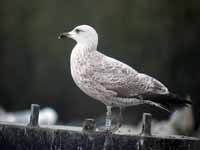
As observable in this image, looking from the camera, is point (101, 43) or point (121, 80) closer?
point (121, 80)

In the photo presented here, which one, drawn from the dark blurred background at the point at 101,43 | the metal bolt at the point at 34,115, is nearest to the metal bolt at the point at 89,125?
the metal bolt at the point at 34,115

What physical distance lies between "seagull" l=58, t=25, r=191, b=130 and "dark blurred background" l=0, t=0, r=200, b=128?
2940mm

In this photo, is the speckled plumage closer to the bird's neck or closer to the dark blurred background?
the bird's neck

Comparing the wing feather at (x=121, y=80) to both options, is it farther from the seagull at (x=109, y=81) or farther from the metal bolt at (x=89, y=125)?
the metal bolt at (x=89, y=125)

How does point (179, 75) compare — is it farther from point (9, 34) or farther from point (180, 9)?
point (9, 34)

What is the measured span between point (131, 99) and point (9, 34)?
3.71 meters

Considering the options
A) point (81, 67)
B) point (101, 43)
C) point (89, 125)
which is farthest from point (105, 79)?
point (101, 43)

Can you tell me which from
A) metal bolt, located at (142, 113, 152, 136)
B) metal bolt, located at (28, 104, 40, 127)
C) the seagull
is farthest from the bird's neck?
metal bolt, located at (142, 113, 152, 136)

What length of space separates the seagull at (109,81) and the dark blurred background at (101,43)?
9.65 ft

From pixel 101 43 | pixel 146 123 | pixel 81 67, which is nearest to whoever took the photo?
pixel 146 123

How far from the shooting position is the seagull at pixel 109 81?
4.04 m

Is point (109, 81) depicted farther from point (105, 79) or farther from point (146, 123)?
point (146, 123)

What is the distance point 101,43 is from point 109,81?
3060 mm

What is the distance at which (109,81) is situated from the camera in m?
4.07
